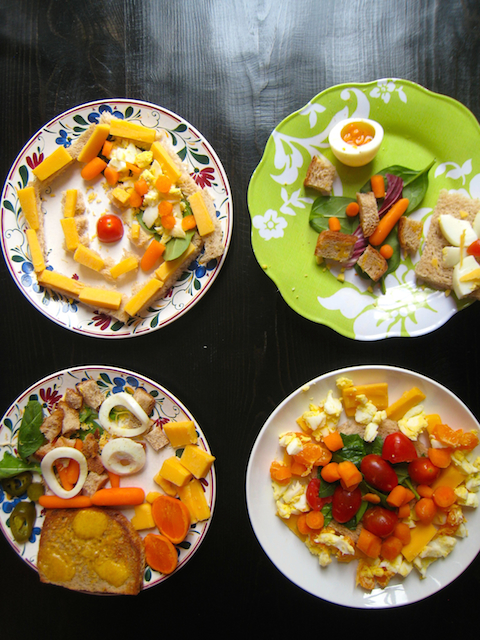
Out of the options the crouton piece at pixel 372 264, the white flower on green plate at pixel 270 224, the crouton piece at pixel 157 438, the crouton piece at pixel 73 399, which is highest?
the white flower on green plate at pixel 270 224

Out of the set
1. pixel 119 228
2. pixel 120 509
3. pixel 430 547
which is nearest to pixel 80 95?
pixel 119 228

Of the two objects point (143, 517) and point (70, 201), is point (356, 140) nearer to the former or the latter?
point (70, 201)

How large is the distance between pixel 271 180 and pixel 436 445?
1546 millimetres

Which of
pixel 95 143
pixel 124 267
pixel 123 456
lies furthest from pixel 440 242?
pixel 123 456

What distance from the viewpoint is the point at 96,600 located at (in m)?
2.17

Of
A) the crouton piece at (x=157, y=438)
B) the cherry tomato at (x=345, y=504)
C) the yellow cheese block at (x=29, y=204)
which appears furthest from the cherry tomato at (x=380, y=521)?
the yellow cheese block at (x=29, y=204)

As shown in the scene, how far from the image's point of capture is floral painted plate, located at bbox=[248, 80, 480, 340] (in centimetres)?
183

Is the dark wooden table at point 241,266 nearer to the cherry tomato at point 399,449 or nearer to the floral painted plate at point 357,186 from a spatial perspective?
the floral painted plate at point 357,186

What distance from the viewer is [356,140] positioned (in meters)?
1.86

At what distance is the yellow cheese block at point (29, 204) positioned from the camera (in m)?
2.01

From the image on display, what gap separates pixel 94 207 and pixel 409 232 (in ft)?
5.45

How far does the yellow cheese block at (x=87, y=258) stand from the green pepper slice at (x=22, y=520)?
4.43ft

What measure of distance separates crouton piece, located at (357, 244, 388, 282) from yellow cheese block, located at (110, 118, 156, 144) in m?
1.25

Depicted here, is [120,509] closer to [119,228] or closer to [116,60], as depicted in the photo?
[119,228]
